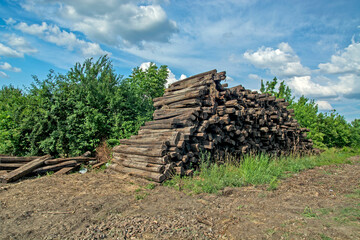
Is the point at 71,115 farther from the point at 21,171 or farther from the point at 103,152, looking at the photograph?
the point at 21,171

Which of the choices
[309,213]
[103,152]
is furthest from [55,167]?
[309,213]

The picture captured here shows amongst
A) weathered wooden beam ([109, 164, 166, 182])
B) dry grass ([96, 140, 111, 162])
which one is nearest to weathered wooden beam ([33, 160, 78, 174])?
dry grass ([96, 140, 111, 162])

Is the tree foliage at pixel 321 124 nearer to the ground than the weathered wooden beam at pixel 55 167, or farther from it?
farther from it

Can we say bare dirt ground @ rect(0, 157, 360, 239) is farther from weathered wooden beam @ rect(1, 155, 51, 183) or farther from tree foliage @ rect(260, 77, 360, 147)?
tree foliage @ rect(260, 77, 360, 147)

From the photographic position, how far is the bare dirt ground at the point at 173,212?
3.45m

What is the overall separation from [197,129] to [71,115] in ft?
17.8

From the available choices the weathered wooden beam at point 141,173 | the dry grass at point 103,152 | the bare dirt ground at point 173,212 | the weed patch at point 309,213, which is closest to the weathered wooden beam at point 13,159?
the bare dirt ground at point 173,212

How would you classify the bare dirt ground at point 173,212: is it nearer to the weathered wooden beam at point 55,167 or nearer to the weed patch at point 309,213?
the weed patch at point 309,213

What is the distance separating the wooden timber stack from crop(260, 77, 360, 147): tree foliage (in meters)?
7.26

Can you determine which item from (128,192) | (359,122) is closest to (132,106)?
(128,192)

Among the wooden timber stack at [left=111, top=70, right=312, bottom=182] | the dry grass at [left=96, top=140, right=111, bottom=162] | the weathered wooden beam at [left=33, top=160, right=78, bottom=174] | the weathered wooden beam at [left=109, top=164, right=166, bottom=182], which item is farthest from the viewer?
the dry grass at [left=96, top=140, right=111, bottom=162]

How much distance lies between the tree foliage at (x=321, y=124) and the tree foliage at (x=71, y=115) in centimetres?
1235

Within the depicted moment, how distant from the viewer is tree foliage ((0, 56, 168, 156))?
941 cm

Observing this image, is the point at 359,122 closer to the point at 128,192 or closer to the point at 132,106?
the point at 132,106
